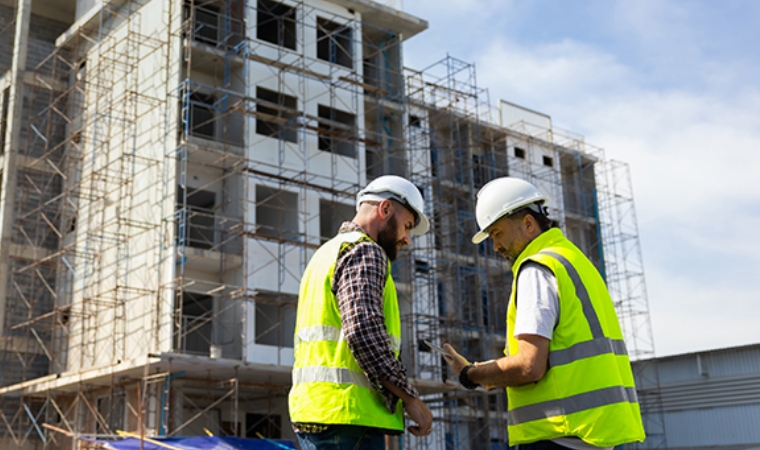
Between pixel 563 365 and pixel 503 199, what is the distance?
2.60ft

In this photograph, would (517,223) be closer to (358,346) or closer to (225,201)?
(358,346)

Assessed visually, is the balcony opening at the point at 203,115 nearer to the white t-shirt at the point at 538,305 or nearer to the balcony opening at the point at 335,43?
the balcony opening at the point at 335,43

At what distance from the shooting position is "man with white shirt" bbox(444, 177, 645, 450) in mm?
3107

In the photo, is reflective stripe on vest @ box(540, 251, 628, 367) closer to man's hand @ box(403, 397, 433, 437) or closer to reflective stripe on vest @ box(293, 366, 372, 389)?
man's hand @ box(403, 397, 433, 437)

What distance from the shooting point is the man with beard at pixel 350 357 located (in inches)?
127

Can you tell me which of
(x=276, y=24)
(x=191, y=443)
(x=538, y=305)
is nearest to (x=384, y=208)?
(x=538, y=305)

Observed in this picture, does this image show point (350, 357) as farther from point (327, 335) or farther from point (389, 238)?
point (389, 238)

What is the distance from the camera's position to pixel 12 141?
930 inches

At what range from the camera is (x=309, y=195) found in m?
22.0

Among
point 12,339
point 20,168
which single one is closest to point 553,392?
point 12,339

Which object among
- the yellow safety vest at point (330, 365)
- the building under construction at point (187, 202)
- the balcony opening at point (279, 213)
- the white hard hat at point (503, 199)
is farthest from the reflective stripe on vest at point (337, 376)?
the balcony opening at point (279, 213)

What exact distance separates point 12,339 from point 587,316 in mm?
21765

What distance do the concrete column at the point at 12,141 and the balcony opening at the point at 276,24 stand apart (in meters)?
6.94


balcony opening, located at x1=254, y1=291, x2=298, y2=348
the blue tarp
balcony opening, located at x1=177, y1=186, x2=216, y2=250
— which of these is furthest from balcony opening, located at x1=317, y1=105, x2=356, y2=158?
the blue tarp
